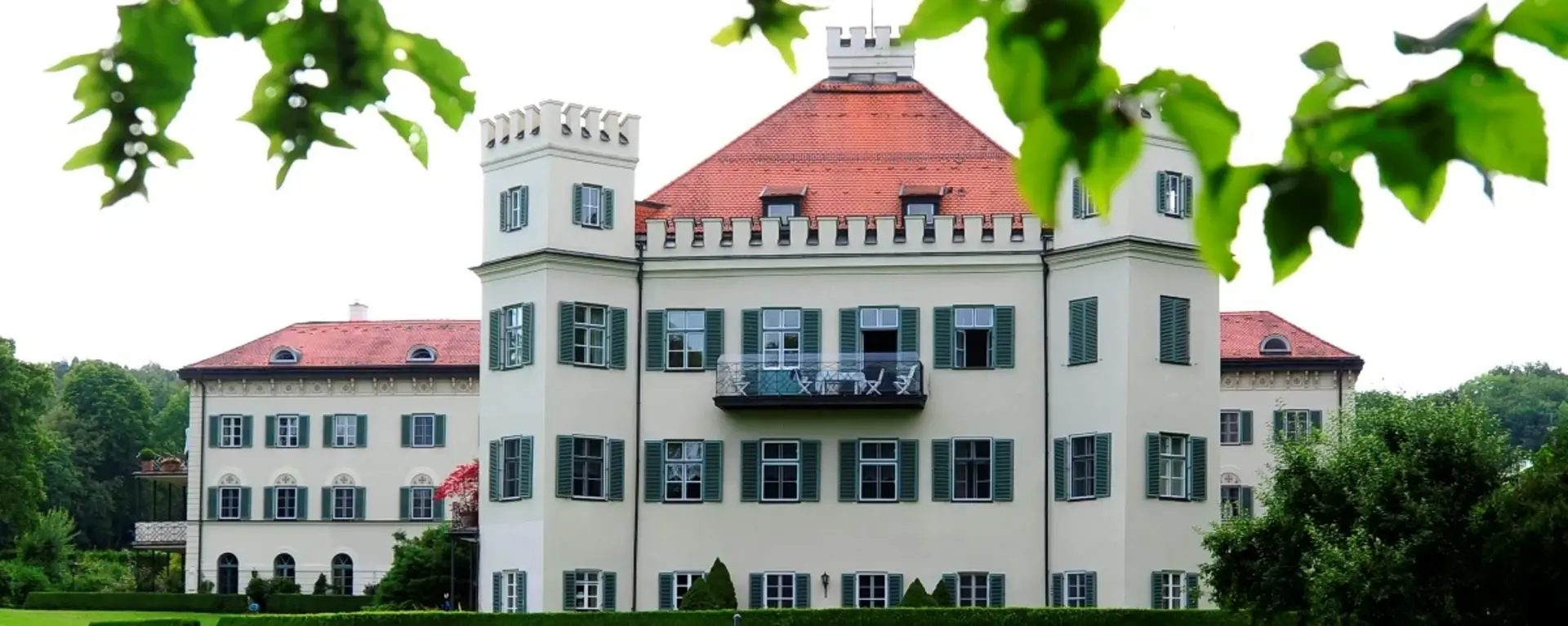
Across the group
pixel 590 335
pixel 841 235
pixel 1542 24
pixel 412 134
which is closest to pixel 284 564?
pixel 590 335

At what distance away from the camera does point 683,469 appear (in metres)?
42.0

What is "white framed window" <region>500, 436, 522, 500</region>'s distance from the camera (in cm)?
4097

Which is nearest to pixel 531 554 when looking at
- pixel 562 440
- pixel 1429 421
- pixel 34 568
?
pixel 562 440

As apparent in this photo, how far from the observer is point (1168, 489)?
40.0m

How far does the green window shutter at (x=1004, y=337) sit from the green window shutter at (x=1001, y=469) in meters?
1.51

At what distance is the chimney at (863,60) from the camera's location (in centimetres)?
4719

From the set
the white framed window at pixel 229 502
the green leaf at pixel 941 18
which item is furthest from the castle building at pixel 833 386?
the green leaf at pixel 941 18

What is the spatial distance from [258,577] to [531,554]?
2763 cm

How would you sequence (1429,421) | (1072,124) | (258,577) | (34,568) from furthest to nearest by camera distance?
(34,568) → (258,577) → (1429,421) → (1072,124)

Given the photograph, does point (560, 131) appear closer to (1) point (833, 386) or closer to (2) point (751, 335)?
(2) point (751, 335)

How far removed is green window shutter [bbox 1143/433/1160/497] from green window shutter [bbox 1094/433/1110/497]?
0.70m

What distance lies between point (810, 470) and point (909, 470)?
190cm

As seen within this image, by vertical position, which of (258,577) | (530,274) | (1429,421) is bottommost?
(258,577)

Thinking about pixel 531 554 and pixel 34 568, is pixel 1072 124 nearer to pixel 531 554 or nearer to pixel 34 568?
pixel 531 554
